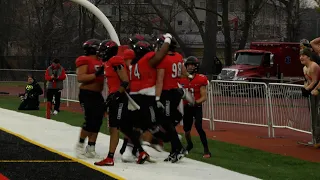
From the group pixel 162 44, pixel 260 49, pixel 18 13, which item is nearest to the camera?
pixel 162 44

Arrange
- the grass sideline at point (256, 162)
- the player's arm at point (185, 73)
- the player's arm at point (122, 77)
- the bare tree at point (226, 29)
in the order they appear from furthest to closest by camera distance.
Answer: the bare tree at point (226, 29), the player's arm at point (185, 73), the grass sideline at point (256, 162), the player's arm at point (122, 77)

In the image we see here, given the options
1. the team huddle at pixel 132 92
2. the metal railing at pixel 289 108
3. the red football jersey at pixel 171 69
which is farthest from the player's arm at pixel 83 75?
the metal railing at pixel 289 108

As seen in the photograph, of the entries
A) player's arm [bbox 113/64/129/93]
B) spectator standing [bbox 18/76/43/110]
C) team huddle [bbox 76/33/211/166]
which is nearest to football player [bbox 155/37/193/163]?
team huddle [bbox 76/33/211/166]

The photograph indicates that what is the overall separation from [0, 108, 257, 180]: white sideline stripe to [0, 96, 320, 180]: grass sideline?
407mm

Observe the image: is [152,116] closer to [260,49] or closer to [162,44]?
[162,44]

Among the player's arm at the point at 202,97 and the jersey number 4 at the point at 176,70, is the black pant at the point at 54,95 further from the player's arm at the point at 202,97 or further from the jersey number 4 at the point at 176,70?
the jersey number 4 at the point at 176,70

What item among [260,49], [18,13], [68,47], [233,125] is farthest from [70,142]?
[18,13]

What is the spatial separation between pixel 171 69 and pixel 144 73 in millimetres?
430

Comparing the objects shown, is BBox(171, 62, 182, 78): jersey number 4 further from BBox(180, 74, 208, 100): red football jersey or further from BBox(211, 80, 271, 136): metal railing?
BBox(211, 80, 271, 136): metal railing

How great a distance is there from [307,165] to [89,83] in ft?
12.5

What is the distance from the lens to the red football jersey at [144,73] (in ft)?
36.3

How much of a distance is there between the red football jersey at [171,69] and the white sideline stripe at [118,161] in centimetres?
126

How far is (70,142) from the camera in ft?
46.1

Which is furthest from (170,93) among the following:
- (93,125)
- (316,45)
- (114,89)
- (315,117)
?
(316,45)
